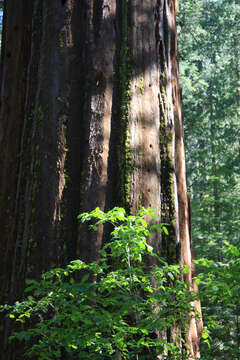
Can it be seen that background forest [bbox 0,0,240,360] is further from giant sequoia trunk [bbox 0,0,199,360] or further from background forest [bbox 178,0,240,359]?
giant sequoia trunk [bbox 0,0,199,360]

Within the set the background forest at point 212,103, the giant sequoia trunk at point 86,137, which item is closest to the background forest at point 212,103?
the background forest at point 212,103

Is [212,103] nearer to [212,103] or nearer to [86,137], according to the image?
[212,103]

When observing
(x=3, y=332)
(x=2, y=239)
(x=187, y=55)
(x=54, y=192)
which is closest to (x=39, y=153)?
(x=54, y=192)

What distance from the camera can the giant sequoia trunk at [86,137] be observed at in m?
3.33

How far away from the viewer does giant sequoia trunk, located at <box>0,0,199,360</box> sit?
3.33 m

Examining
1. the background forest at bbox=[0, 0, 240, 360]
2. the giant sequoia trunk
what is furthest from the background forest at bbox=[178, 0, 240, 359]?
the giant sequoia trunk

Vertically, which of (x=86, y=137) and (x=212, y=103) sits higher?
(x=212, y=103)

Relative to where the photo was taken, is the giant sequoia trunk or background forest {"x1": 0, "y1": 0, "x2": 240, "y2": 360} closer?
the giant sequoia trunk

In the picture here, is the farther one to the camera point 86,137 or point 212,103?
point 212,103

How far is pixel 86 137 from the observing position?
343cm

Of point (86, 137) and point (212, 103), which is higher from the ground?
point (212, 103)

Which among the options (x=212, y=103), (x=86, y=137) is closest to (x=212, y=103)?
(x=212, y=103)

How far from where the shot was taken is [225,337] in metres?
6.93

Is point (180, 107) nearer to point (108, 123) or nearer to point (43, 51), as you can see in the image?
point (108, 123)
